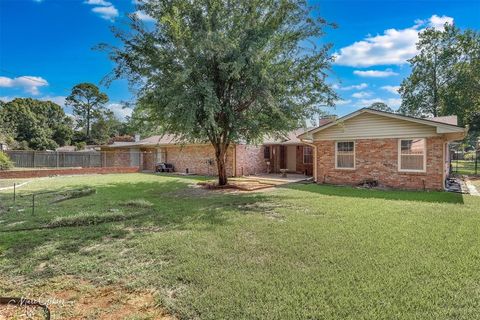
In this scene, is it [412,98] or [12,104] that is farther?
[12,104]

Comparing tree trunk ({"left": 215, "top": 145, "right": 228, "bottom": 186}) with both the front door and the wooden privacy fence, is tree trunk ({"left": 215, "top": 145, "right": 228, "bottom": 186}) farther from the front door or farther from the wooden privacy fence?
the wooden privacy fence

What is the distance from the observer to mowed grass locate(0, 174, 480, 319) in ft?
10.2

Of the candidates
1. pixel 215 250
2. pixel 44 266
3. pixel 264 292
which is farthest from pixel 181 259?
pixel 44 266

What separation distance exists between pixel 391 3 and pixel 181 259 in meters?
13.5

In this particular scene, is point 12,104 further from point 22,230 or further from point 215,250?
point 215,250

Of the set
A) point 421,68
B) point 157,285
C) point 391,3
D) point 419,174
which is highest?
point 421,68

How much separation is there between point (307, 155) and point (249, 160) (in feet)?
13.8

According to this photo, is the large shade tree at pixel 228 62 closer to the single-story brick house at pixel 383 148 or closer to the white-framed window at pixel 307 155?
the single-story brick house at pixel 383 148

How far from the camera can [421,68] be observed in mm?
32250

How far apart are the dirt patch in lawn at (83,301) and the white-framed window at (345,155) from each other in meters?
12.7

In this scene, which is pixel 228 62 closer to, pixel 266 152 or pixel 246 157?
pixel 246 157

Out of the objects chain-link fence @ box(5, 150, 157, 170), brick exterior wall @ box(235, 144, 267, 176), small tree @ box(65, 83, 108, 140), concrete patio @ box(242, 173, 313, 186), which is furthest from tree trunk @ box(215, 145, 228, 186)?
small tree @ box(65, 83, 108, 140)

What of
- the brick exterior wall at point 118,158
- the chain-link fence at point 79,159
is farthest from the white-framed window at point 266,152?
the brick exterior wall at point 118,158

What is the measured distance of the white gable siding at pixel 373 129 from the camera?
1219 cm
